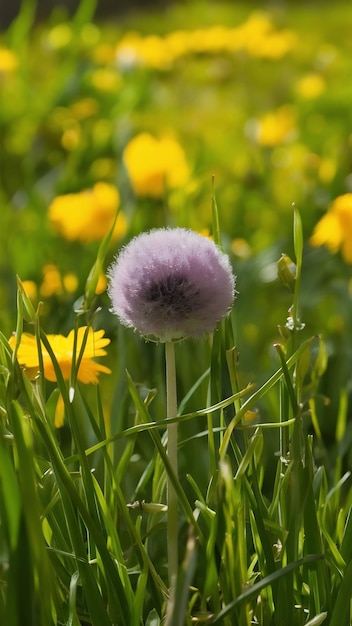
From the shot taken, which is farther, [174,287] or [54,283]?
[54,283]

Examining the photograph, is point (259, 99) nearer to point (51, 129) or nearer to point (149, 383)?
point (51, 129)

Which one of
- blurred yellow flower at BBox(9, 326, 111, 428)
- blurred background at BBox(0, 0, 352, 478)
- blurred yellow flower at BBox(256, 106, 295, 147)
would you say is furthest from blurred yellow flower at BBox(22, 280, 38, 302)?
blurred yellow flower at BBox(256, 106, 295, 147)

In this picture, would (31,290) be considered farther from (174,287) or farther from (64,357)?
(174,287)

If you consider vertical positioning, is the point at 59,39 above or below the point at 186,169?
above

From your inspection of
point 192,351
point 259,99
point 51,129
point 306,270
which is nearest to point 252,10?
point 259,99

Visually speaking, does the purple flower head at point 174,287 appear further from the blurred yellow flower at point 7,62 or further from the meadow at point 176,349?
the blurred yellow flower at point 7,62

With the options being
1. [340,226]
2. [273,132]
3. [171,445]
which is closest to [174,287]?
[171,445]

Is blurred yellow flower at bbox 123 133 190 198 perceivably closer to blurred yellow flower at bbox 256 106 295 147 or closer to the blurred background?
the blurred background

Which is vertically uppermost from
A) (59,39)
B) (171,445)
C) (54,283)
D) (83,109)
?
(59,39)
